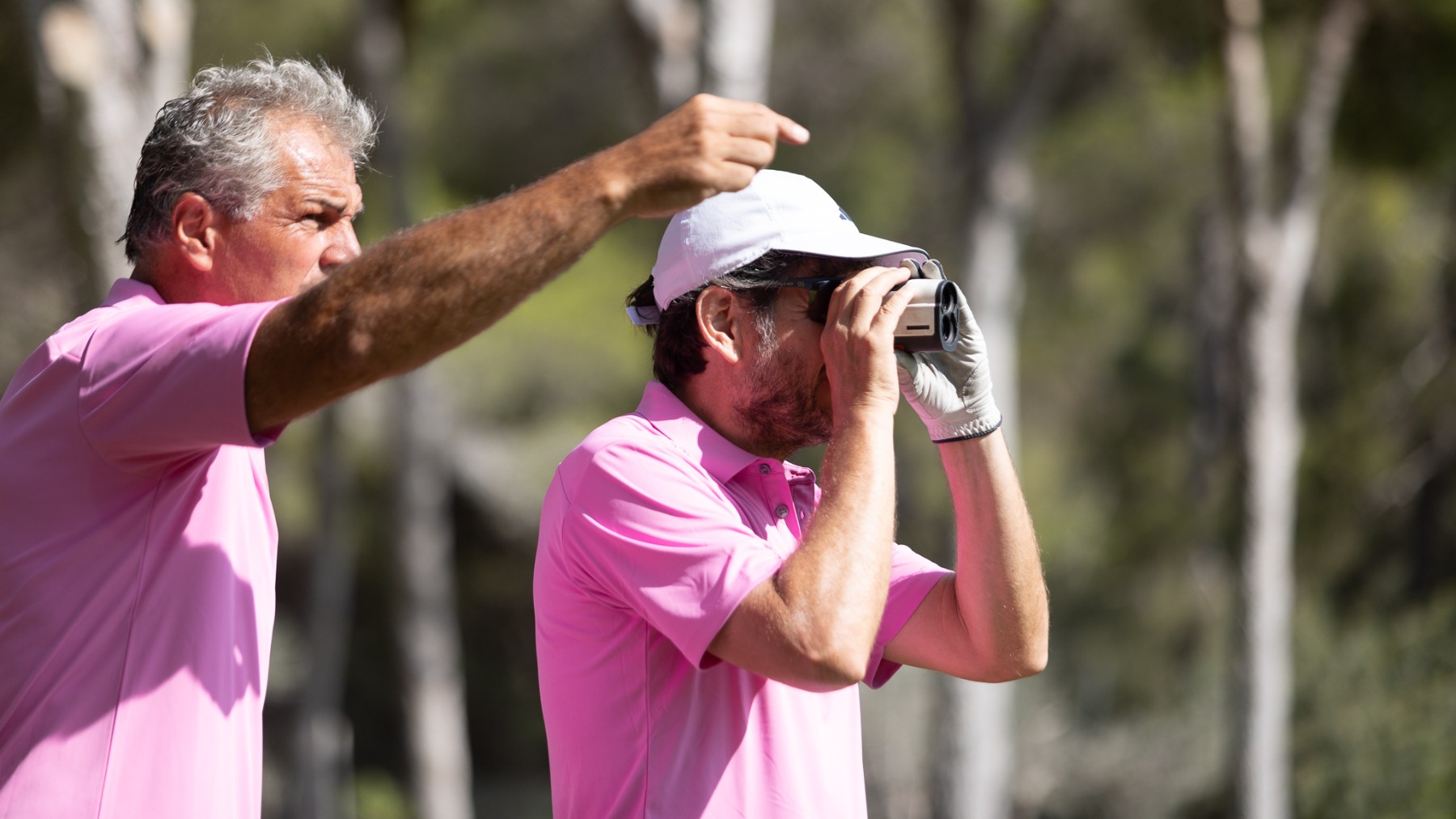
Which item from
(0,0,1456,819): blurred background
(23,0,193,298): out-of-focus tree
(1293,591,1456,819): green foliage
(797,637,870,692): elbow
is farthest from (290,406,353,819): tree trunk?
(797,637,870,692): elbow

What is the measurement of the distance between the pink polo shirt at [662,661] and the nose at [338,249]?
41cm

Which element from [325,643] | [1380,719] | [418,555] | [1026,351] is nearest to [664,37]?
[1380,719]

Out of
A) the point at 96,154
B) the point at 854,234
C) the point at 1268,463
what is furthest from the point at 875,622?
the point at 1268,463

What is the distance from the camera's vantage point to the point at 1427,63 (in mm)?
9406

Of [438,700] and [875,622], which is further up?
[875,622]

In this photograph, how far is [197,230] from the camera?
1.85m

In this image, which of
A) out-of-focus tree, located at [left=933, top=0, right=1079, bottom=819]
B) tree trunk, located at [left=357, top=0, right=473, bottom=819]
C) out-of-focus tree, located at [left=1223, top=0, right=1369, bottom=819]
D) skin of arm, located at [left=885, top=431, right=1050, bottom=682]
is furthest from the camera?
tree trunk, located at [left=357, top=0, right=473, bottom=819]

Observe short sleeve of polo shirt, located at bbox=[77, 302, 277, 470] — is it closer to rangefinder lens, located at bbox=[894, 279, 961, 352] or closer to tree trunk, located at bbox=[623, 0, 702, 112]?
rangefinder lens, located at bbox=[894, 279, 961, 352]

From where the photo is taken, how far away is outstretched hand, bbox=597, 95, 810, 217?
1.58 metres

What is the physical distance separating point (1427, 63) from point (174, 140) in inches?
369

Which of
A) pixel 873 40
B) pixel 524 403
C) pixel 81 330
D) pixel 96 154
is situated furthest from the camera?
pixel 524 403

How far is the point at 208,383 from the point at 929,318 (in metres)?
0.92

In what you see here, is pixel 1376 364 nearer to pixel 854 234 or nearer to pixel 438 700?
pixel 438 700

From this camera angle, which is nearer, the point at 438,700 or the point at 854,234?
the point at 854,234
